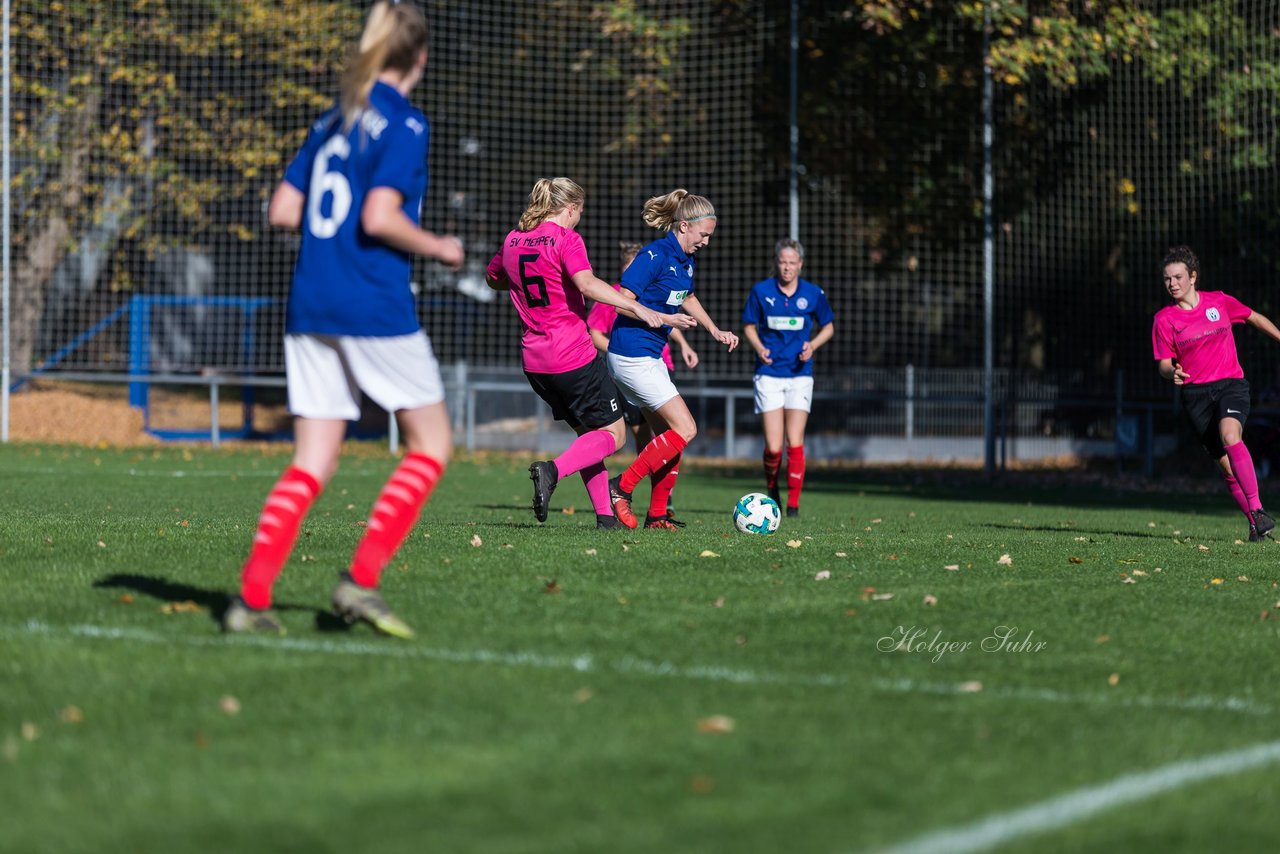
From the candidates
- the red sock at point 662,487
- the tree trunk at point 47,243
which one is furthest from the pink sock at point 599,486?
the tree trunk at point 47,243

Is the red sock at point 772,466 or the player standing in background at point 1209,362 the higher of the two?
the player standing in background at point 1209,362

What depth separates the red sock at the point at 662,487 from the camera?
10180mm

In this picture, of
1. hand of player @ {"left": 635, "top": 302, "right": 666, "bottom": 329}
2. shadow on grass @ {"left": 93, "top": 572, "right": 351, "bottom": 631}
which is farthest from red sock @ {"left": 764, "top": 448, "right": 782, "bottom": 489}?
shadow on grass @ {"left": 93, "top": 572, "right": 351, "bottom": 631}

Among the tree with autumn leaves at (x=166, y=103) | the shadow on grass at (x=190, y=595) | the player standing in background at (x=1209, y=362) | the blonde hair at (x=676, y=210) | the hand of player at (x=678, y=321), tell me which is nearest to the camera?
the shadow on grass at (x=190, y=595)

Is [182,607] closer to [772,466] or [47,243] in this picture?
[772,466]

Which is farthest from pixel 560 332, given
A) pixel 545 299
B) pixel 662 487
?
pixel 662 487

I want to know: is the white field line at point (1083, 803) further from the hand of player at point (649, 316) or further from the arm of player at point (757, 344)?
the arm of player at point (757, 344)

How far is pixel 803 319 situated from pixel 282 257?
49.3 ft

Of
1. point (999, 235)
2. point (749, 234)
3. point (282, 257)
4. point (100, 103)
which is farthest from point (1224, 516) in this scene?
point (100, 103)

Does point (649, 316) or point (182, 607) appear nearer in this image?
point (182, 607)

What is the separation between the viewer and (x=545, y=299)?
30.3ft

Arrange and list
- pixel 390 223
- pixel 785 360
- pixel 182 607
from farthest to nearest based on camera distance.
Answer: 1. pixel 785 360
2. pixel 182 607
3. pixel 390 223

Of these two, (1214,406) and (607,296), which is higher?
(607,296)

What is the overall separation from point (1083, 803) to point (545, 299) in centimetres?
625
